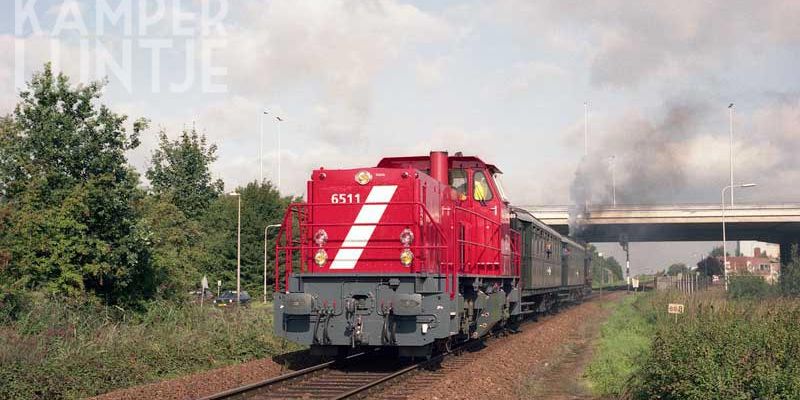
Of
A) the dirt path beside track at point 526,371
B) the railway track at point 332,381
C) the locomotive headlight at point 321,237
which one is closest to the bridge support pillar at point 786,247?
the dirt path beside track at point 526,371

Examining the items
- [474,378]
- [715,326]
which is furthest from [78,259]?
[715,326]

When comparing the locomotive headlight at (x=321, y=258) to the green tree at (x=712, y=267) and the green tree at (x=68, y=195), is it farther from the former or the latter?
the green tree at (x=712, y=267)

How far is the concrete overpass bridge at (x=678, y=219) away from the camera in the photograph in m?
54.9

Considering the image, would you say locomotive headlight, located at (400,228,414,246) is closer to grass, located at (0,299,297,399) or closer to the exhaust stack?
the exhaust stack

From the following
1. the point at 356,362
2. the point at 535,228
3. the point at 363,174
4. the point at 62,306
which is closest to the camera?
the point at 363,174

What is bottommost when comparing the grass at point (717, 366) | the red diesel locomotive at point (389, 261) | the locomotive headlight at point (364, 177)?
the grass at point (717, 366)

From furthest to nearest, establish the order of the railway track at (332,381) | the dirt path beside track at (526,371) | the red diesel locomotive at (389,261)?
the red diesel locomotive at (389,261)
the dirt path beside track at (526,371)
the railway track at (332,381)

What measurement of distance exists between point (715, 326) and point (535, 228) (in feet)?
42.0

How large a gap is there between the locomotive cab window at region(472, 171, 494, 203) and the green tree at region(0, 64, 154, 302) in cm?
936

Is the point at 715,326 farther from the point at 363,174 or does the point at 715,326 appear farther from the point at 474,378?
the point at 363,174

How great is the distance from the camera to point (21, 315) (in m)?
16.3

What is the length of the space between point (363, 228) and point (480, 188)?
14.0 ft

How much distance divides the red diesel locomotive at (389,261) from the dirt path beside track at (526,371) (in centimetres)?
87

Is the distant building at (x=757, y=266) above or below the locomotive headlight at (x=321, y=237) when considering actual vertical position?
below
